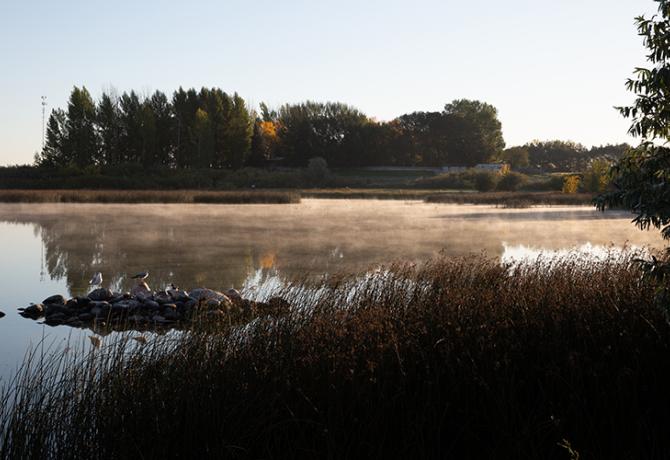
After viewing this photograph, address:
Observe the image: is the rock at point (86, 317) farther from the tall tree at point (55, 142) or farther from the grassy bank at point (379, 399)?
the tall tree at point (55, 142)

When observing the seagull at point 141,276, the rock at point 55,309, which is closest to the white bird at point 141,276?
the seagull at point 141,276

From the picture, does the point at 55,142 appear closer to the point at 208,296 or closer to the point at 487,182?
the point at 487,182

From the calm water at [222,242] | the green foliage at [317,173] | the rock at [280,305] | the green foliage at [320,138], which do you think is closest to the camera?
the rock at [280,305]

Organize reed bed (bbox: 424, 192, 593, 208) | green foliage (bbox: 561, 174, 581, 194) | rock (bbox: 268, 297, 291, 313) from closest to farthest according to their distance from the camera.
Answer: rock (bbox: 268, 297, 291, 313)
reed bed (bbox: 424, 192, 593, 208)
green foliage (bbox: 561, 174, 581, 194)

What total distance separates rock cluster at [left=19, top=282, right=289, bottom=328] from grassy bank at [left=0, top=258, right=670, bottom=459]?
12.4 ft

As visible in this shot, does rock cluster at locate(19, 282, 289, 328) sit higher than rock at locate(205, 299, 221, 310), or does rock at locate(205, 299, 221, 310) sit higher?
rock at locate(205, 299, 221, 310)

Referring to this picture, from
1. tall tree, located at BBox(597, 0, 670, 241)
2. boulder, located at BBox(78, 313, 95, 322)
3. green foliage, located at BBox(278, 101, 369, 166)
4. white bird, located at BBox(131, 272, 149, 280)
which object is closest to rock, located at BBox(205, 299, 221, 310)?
boulder, located at BBox(78, 313, 95, 322)

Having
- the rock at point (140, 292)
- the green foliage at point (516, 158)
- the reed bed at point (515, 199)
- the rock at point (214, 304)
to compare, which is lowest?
the reed bed at point (515, 199)

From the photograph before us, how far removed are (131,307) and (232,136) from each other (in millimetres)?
57982

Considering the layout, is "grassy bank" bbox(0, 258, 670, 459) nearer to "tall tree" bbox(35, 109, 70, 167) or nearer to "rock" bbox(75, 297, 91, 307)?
"rock" bbox(75, 297, 91, 307)

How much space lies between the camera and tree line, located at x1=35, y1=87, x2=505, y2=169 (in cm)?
6394

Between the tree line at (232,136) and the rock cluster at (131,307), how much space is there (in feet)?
171

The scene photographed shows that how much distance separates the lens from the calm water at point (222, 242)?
13023 millimetres

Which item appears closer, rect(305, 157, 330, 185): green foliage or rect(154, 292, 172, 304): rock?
rect(154, 292, 172, 304): rock
